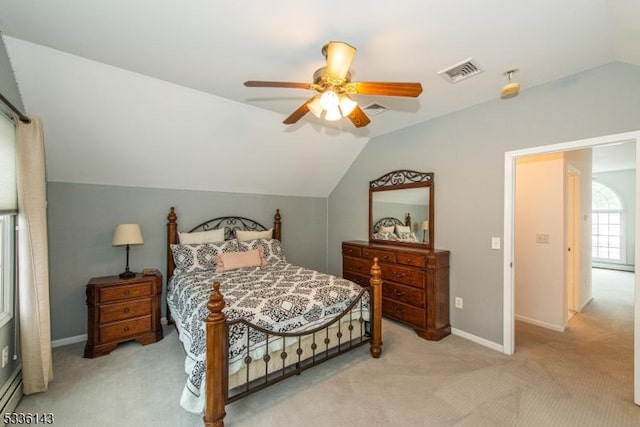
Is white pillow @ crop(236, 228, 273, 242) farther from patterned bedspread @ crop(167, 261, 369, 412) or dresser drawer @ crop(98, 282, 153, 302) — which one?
dresser drawer @ crop(98, 282, 153, 302)

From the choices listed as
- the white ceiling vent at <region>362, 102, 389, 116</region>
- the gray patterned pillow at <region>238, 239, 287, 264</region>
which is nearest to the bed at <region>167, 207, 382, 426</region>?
the gray patterned pillow at <region>238, 239, 287, 264</region>

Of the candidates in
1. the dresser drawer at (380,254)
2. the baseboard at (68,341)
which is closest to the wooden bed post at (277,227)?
the dresser drawer at (380,254)

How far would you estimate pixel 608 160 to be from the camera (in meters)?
6.02

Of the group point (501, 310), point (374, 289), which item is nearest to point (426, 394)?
point (374, 289)

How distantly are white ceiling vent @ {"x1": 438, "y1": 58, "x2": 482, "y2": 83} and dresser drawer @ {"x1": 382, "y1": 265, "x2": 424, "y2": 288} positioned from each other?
6.91ft

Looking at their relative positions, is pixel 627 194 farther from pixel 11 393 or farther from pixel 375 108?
pixel 11 393

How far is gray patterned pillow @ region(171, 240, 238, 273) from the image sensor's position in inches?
137

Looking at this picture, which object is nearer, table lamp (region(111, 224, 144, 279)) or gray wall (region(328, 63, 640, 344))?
gray wall (region(328, 63, 640, 344))

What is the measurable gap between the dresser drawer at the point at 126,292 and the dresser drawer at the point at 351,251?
8.84 feet

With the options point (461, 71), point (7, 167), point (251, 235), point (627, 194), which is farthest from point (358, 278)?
point (627, 194)

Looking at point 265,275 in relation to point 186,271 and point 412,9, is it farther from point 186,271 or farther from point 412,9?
point 412,9

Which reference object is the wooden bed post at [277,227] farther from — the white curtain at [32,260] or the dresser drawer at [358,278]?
the white curtain at [32,260]

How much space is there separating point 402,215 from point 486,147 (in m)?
1.37

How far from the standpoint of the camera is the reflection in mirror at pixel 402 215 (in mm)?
3803
